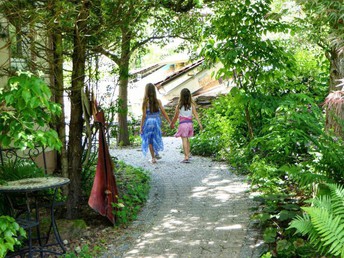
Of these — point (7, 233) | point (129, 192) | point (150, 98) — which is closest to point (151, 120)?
point (150, 98)

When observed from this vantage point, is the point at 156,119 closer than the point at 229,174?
No

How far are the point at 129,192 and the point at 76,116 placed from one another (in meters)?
1.90

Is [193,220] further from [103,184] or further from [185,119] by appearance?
[185,119]

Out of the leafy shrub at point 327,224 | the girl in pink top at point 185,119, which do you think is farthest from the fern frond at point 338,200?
the girl in pink top at point 185,119

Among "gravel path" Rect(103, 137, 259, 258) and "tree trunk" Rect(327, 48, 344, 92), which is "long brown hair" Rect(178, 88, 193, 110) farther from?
"tree trunk" Rect(327, 48, 344, 92)

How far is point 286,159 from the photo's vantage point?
7.42m

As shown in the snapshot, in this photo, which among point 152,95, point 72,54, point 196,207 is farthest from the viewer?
point 152,95

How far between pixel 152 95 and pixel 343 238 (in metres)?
7.63

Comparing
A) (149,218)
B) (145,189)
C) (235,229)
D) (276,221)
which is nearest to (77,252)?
(149,218)

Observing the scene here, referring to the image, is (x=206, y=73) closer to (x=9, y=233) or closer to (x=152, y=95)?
Answer: (x=152, y=95)

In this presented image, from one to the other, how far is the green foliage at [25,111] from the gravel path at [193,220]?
1861 millimetres

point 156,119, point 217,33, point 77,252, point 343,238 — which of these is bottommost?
point 77,252

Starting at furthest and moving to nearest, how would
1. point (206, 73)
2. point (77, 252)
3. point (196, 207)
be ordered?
1. point (206, 73)
2. point (196, 207)
3. point (77, 252)

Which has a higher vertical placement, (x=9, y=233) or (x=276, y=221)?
(x=9, y=233)
